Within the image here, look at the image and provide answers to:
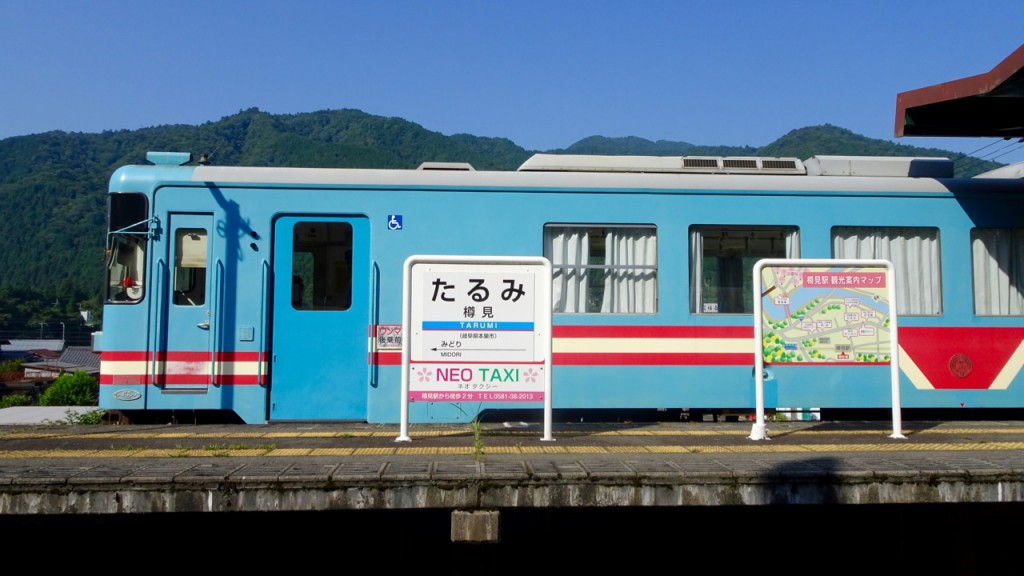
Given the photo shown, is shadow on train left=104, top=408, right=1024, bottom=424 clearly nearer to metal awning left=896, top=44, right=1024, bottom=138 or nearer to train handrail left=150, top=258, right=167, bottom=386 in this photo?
train handrail left=150, top=258, right=167, bottom=386

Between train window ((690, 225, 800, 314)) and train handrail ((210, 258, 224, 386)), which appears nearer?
train handrail ((210, 258, 224, 386))

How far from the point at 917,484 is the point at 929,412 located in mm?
4582

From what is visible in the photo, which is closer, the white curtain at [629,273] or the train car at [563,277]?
the train car at [563,277]

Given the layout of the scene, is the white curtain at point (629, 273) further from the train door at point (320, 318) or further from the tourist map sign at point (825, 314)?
the train door at point (320, 318)

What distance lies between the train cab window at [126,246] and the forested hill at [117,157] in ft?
161

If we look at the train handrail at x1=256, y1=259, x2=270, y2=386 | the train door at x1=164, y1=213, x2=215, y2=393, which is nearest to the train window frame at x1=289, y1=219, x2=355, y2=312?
the train handrail at x1=256, y1=259, x2=270, y2=386

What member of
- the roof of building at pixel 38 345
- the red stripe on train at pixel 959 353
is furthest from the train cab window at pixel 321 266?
the roof of building at pixel 38 345

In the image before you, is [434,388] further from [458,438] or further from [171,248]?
[171,248]

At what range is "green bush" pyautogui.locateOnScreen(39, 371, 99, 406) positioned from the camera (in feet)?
85.1

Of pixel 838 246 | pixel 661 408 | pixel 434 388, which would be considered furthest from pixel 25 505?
pixel 838 246

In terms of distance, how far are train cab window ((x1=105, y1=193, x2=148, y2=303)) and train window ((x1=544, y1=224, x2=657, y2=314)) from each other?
13.4 feet

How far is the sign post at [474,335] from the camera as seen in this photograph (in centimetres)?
609

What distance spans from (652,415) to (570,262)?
180 cm

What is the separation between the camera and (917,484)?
4.50m
